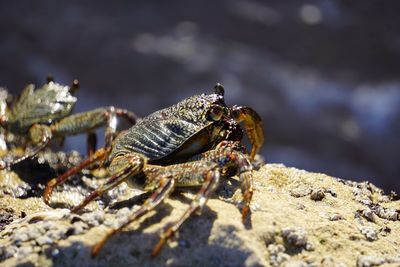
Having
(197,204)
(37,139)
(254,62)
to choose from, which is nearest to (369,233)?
(197,204)

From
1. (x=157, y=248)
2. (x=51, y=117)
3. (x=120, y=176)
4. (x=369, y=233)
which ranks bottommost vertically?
(x=157, y=248)

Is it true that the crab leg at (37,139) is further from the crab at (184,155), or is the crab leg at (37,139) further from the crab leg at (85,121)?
the crab at (184,155)

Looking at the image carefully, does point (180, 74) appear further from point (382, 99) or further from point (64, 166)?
point (64, 166)

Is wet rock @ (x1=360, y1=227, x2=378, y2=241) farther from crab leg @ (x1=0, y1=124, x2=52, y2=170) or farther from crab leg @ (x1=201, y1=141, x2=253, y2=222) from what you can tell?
crab leg @ (x1=0, y1=124, x2=52, y2=170)

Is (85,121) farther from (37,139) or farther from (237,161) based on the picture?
(237,161)

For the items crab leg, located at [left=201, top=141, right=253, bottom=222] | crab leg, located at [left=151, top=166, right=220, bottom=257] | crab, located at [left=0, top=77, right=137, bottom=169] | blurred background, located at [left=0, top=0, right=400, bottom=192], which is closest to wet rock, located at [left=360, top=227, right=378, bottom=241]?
crab leg, located at [left=201, top=141, right=253, bottom=222]

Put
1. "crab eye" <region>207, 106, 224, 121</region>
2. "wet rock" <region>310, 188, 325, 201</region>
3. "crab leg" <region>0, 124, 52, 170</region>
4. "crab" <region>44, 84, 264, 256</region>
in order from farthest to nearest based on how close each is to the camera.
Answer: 1. "crab leg" <region>0, 124, 52, 170</region>
2. "crab eye" <region>207, 106, 224, 121</region>
3. "wet rock" <region>310, 188, 325, 201</region>
4. "crab" <region>44, 84, 264, 256</region>

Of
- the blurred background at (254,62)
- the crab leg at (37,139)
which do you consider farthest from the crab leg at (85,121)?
the blurred background at (254,62)

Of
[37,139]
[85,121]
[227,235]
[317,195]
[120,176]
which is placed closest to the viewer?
[227,235]

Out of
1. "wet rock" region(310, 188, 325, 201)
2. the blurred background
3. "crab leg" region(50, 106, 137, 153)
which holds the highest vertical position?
the blurred background
